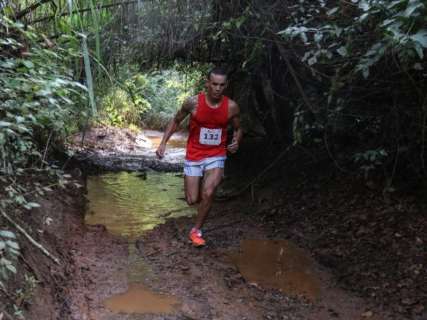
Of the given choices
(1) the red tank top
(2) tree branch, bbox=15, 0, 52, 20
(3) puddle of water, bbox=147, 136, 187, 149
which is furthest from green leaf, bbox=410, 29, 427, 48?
(3) puddle of water, bbox=147, 136, 187, 149

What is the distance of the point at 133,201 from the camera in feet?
25.8

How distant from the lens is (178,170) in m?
11.2

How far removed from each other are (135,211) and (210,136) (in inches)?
89.5

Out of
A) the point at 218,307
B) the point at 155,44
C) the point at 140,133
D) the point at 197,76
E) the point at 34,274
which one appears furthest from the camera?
the point at 140,133

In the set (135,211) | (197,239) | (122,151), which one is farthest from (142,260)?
(122,151)

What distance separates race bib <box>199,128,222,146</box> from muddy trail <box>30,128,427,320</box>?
1101 millimetres

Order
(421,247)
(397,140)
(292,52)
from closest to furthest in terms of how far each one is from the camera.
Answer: (421,247)
(397,140)
(292,52)

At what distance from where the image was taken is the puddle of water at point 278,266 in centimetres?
472

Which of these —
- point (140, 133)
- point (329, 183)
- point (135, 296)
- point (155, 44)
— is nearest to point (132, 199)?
point (155, 44)

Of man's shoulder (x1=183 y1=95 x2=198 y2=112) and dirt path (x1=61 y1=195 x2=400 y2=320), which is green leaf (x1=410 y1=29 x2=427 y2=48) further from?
man's shoulder (x1=183 y1=95 x2=198 y2=112)

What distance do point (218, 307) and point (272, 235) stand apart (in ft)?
6.54

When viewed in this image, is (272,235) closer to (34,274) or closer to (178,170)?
(34,274)

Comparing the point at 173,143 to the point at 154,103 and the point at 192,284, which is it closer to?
the point at 154,103


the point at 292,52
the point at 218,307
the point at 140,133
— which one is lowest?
the point at 140,133
